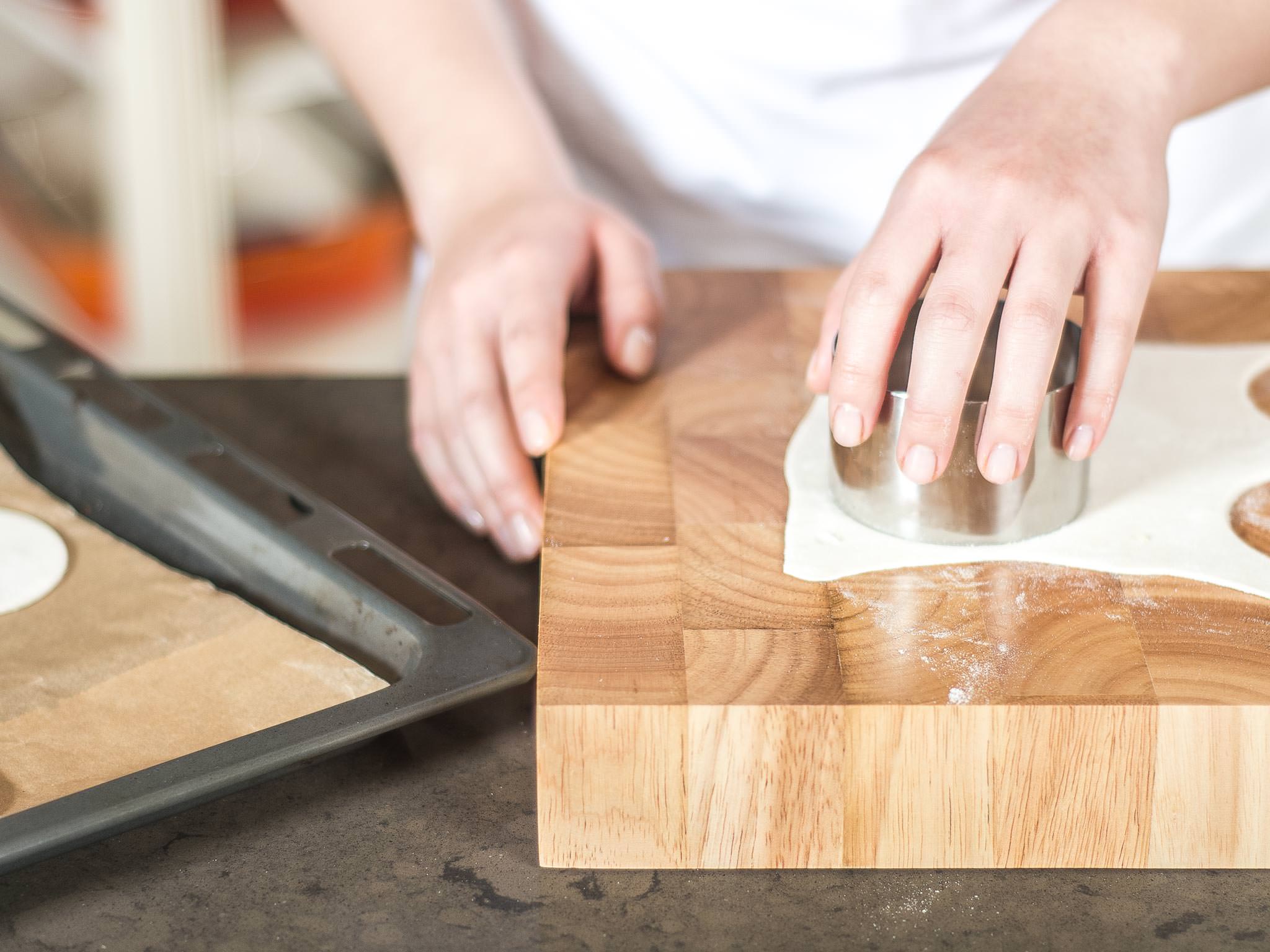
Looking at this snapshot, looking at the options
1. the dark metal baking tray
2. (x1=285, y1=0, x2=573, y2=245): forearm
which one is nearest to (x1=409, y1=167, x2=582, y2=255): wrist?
(x1=285, y1=0, x2=573, y2=245): forearm

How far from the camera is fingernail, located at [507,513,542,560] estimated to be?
729mm

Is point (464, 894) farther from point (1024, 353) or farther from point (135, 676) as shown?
point (1024, 353)

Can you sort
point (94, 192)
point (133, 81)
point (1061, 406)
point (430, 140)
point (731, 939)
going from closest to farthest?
point (731, 939)
point (1061, 406)
point (430, 140)
point (133, 81)
point (94, 192)

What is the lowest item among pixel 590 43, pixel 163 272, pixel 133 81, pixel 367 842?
pixel 163 272

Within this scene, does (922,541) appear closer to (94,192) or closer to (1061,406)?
(1061,406)

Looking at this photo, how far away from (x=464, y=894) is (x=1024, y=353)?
1.09 feet

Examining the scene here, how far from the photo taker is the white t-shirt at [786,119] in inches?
37.3

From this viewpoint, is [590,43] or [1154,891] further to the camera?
[590,43]

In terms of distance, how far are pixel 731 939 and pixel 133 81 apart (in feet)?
5.69

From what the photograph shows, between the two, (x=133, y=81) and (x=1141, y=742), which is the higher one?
(x=1141, y=742)

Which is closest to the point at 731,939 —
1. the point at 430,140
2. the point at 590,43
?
the point at 430,140

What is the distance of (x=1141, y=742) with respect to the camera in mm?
508

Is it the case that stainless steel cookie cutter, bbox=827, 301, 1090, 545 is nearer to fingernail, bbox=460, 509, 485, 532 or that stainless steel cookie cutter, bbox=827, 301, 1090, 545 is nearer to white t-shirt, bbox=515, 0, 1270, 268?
fingernail, bbox=460, 509, 485, 532

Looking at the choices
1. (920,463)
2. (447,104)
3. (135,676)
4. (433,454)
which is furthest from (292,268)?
(920,463)
